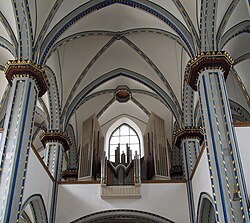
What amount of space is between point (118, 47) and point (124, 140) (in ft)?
15.7

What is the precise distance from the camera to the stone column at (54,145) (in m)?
14.3

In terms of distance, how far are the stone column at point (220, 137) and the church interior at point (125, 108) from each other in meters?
0.03

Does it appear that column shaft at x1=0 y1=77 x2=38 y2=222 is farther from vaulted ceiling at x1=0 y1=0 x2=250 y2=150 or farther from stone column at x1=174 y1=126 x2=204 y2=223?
stone column at x1=174 y1=126 x2=204 y2=223

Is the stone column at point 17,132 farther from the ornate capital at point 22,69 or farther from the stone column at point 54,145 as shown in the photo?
the stone column at point 54,145

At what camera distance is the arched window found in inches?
722

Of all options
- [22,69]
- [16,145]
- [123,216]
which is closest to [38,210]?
[123,216]

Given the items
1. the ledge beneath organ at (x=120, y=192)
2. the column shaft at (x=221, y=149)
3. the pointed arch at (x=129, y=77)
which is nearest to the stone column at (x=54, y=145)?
the pointed arch at (x=129, y=77)

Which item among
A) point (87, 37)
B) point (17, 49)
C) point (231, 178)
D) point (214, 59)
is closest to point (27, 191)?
point (17, 49)

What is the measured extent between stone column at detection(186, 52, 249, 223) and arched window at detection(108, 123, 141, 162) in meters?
7.54

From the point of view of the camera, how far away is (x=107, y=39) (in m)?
15.7

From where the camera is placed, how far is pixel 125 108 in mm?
19344

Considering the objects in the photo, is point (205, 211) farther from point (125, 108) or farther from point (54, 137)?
point (125, 108)

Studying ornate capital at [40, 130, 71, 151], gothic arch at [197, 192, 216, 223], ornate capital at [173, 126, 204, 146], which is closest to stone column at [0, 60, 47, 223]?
ornate capital at [40, 130, 71, 151]

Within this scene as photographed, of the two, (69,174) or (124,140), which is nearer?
(69,174)
